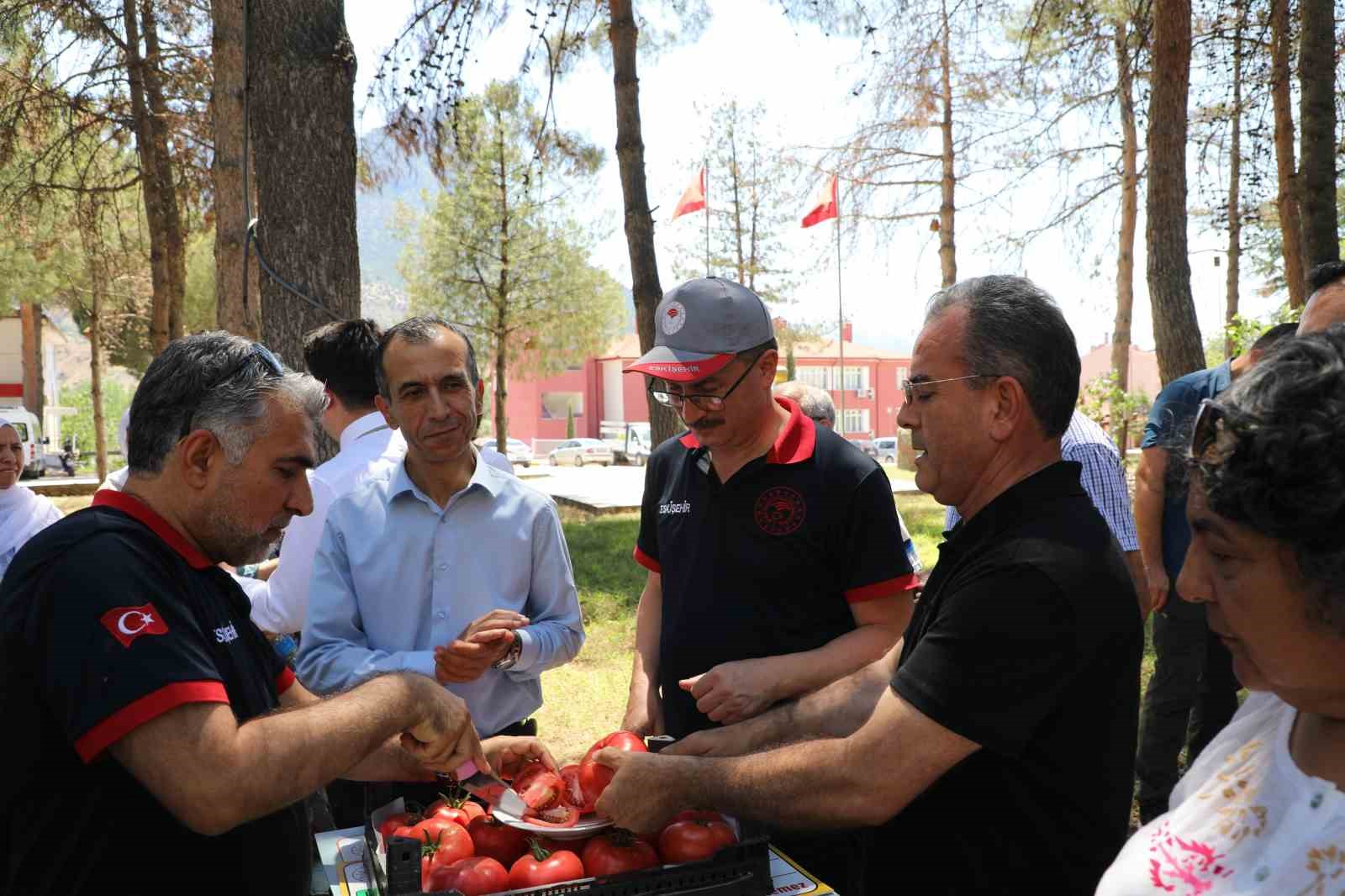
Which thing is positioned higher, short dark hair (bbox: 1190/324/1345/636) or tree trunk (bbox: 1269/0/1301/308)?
tree trunk (bbox: 1269/0/1301/308)

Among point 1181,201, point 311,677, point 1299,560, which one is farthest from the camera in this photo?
point 1181,201

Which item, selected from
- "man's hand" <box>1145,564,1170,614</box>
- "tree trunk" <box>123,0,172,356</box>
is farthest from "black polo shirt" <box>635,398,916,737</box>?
"tree trunk" <box>123,0,172,356</box>

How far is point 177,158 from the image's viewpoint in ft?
40.0

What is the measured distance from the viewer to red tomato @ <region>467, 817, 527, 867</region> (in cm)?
205

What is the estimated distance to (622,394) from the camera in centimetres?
6606

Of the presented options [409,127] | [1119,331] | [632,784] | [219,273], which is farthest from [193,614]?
[1119,331]

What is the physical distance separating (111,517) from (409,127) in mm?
6111

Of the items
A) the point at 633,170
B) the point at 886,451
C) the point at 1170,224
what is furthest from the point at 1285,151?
the point at 886,451

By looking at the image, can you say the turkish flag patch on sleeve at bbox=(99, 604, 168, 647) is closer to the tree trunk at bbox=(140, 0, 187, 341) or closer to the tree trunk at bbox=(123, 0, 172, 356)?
the tree trunk at bbox=(140, 0, 187, 341)

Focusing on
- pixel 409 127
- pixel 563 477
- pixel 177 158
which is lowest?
pixel 563 477

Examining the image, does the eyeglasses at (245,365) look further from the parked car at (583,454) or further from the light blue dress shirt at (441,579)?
the parked car at (583,454)

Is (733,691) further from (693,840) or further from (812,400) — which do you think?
(812,400)

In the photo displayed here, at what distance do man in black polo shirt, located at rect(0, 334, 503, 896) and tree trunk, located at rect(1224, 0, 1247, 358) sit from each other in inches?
290

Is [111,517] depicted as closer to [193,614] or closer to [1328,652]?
[193,614]
